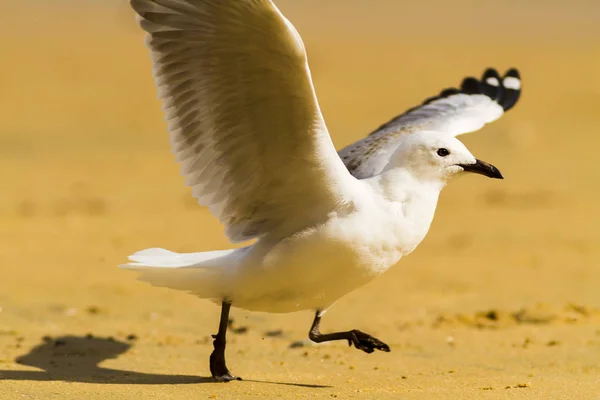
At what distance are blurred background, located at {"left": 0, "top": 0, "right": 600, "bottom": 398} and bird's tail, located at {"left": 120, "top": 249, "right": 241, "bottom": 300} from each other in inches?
29.1

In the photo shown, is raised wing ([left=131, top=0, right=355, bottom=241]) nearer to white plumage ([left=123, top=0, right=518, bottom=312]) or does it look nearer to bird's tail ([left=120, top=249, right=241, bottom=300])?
white plumage ([left=123, top=0, right=518, bottom=312])

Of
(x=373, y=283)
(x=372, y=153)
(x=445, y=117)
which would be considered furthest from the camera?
(x=373, y=283)

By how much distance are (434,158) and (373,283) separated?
4.66 meters

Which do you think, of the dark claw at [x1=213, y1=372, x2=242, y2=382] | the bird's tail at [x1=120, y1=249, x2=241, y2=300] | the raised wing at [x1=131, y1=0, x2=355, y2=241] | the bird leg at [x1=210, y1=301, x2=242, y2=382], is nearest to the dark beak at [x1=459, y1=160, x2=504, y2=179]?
the raised wing at [x1=131, y1=0, x2=355, y2=241]

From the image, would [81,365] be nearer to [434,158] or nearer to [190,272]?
[190,272]

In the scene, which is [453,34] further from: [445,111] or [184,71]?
[184,71]

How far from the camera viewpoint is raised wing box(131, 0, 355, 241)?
17.9ft

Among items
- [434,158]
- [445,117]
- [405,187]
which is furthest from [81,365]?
[445,117]

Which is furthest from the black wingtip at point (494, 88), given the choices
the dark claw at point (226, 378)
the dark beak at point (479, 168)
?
the dark claw at point (226, 378)

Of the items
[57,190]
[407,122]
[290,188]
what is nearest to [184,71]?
[290,188]

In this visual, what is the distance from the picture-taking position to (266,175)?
5.94m

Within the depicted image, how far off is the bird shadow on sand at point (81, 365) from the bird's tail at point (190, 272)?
55 centimetres

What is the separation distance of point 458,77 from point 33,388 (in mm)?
23537

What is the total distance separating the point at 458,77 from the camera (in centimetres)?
2817
